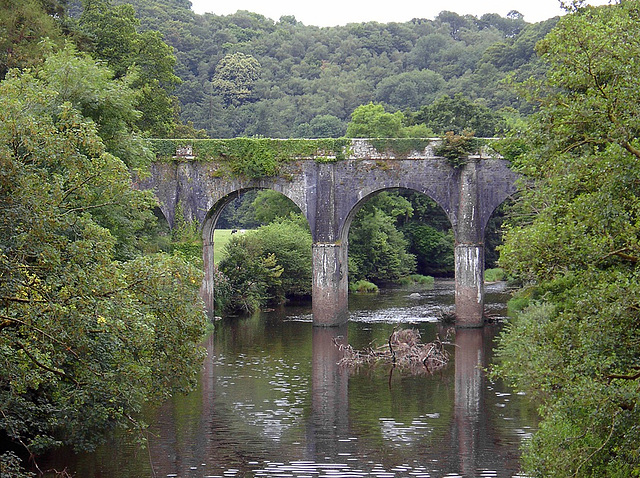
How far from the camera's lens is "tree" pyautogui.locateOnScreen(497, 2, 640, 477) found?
1084cm

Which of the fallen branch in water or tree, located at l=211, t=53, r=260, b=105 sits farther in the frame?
tree, located at l=211, t=53, r=260, b=105

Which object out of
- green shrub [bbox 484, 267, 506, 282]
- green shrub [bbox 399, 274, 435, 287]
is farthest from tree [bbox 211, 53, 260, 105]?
green shrub [bbox 484, 267, 506, 282]

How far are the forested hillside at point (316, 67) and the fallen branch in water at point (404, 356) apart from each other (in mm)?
35509

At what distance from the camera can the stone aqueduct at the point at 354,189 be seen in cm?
3409

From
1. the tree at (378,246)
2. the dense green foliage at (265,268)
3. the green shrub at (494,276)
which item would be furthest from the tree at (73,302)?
the green shrub at (494,276)

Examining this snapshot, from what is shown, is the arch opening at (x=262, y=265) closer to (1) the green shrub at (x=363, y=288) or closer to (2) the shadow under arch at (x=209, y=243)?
(2) the shadow under arch at (x=209, y=243)

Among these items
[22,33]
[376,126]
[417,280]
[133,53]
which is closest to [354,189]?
[22,33]

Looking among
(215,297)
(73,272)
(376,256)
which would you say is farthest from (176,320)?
(376,256)

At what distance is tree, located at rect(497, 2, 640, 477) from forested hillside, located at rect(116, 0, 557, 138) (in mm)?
49681

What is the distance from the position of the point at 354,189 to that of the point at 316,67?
5116 cm

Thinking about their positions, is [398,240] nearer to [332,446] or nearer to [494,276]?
[494,276]

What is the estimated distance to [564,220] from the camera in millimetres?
12195

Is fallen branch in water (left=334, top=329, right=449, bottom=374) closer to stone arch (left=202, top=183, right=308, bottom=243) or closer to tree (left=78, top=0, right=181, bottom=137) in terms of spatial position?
stone arch (left=202, top=183, right=308, bottom=243)

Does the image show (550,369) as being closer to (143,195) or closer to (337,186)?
(143,195)
